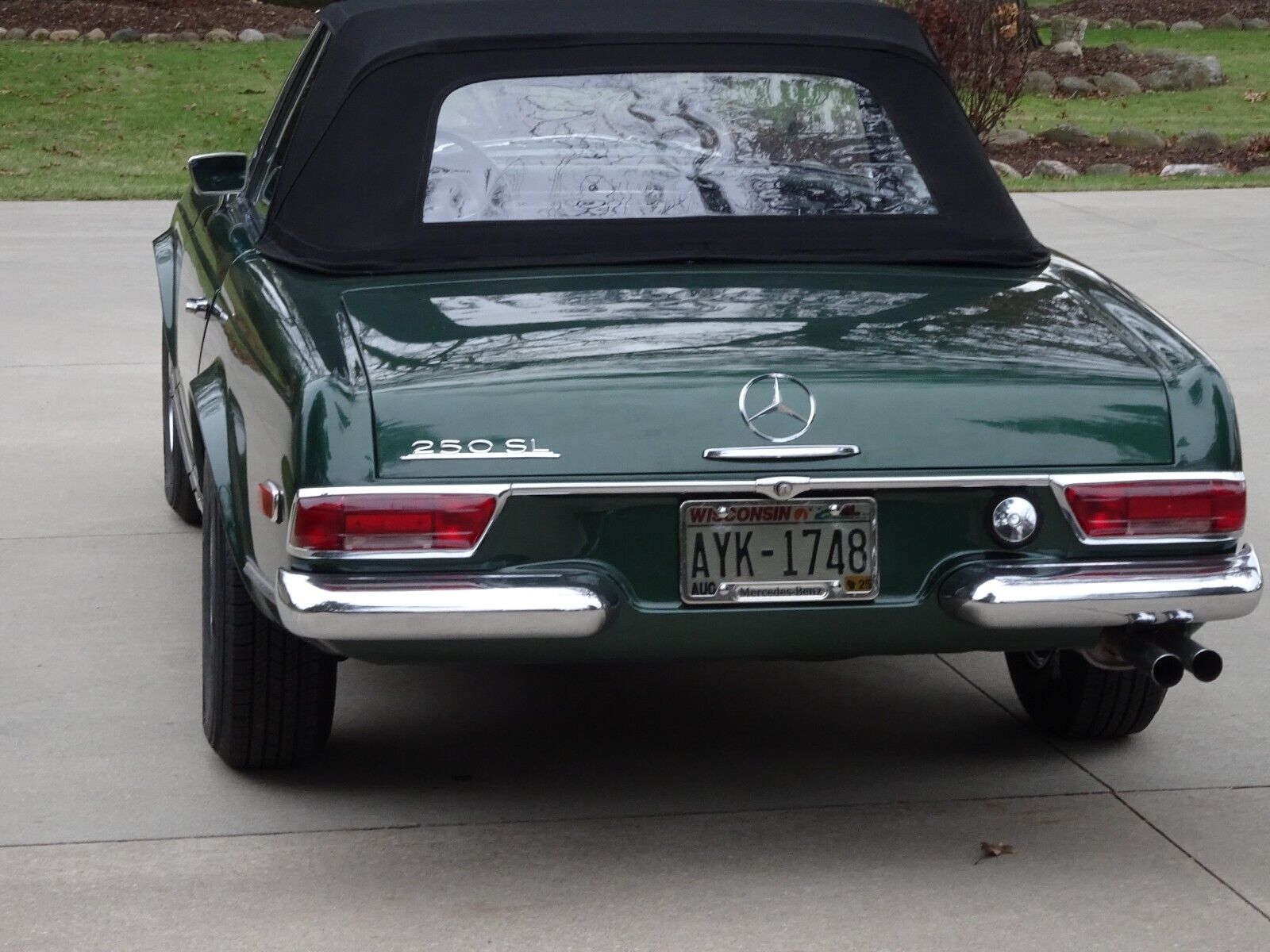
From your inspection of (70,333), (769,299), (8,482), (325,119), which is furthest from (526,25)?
(70,333)

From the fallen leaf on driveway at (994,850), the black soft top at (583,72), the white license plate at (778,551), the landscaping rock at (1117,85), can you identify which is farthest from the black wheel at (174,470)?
the landscaping rock at (1117,85)

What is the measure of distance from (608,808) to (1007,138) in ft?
49.4

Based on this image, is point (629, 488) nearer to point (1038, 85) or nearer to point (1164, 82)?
point (1038, 85)

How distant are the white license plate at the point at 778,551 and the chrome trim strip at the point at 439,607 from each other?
0.18 m

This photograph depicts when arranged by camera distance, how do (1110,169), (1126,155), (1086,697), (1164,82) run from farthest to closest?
(1164,82), (1126,155), (1110,169), (1086,697)

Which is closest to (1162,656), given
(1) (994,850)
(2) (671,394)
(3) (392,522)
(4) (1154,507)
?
(4) (1154,507)

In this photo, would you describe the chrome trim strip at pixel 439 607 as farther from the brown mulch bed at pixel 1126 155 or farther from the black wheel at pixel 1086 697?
the brown mulch bed at pixel 1126 155

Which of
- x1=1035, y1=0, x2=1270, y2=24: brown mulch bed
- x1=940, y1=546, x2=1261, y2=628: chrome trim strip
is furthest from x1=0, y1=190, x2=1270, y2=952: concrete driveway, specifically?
x1=1035, y1=0, x2=1270, y2=24: brown mulch bed

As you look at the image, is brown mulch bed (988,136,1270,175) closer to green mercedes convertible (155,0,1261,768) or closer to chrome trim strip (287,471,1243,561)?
green mercedes convertible (155,0,1261,768)

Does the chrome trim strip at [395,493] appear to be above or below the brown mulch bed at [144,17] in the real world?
above

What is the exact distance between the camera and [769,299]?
4.03 metres

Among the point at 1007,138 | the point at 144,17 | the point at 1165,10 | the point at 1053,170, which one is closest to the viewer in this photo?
the point at 1053,170

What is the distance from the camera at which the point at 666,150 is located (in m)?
4.48

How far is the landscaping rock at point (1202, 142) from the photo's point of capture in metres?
18.3
